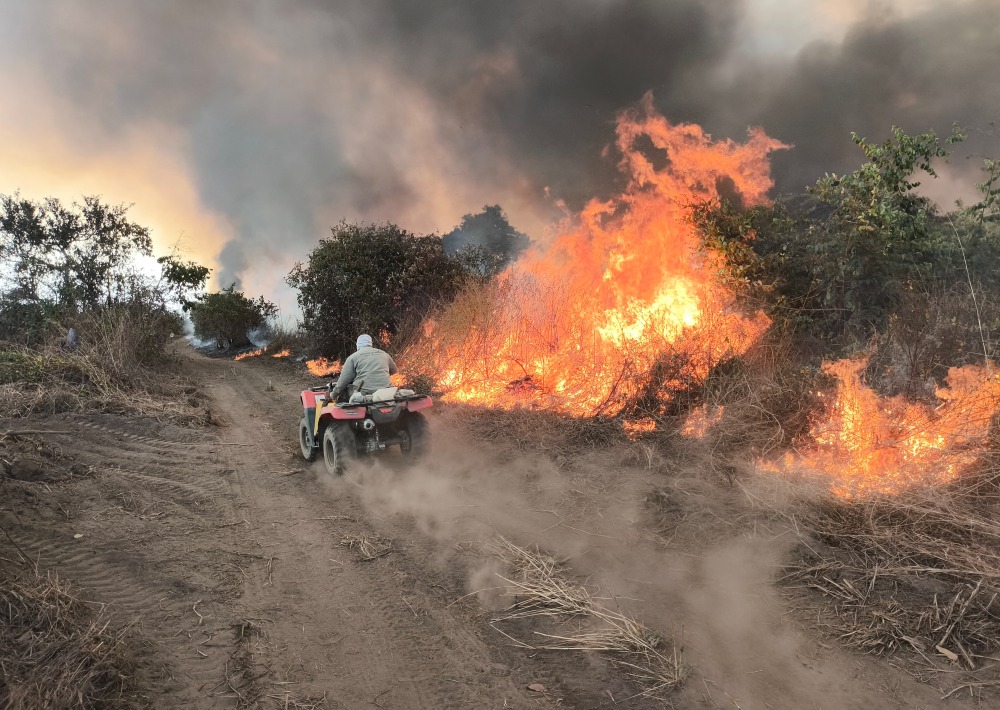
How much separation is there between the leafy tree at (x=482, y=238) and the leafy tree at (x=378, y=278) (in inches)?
16.6

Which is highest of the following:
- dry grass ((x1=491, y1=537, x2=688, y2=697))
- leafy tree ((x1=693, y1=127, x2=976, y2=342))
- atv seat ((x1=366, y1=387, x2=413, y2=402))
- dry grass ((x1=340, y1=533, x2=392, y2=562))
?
leafy tree ((x1=693, y1=127, x2=976, y2=342))

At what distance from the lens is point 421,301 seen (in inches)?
597

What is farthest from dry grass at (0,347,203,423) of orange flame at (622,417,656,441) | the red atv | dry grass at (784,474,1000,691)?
dry grass at (784,474,1000,691)

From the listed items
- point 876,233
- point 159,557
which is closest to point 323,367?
point 159,557

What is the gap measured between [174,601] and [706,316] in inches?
296

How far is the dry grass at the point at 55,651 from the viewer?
2.72 metres

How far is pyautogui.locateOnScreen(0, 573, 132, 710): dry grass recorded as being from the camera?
2.72 metres

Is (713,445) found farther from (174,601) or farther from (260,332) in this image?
(260,332)

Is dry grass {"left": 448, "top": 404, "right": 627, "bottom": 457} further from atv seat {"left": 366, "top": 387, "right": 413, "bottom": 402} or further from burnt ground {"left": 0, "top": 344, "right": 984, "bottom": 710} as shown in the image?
atv seat {"left": 366, "top": 387, "right": 413, "bottom": 402}

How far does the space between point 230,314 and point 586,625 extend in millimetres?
26788

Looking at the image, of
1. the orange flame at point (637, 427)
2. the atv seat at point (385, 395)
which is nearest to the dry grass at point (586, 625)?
the atv seat at point (385, 395)

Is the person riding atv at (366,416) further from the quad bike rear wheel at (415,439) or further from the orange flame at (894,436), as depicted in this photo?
the orange flame at (894,436)

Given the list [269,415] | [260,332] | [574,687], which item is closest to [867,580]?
[574,687]

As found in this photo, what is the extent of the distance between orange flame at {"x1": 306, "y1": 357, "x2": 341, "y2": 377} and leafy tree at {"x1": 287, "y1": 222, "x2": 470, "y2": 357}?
587 mm
